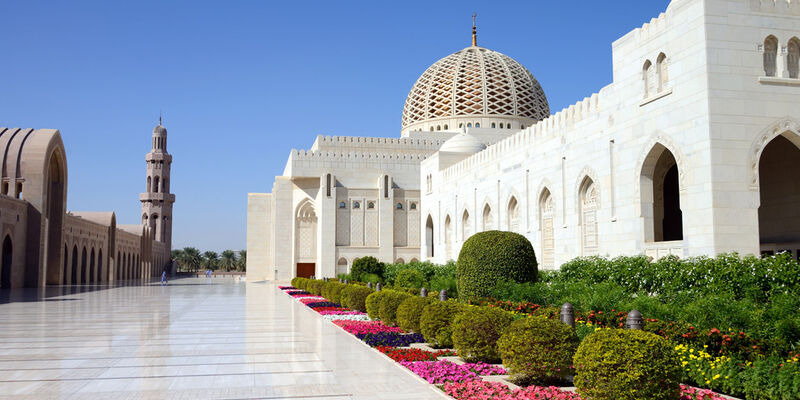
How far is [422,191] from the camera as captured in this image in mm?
32750

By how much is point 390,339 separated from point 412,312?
778mm

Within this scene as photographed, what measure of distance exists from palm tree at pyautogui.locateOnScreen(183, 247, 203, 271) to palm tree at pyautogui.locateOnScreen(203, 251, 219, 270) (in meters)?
0.79

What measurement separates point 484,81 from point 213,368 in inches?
1251

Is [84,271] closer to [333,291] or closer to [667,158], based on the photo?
[333,291]

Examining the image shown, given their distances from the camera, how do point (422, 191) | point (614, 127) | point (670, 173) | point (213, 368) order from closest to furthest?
point (213, 368) → point (614, 127) → point (670, 173) → point (422, 191)

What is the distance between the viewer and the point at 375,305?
11.6 meters

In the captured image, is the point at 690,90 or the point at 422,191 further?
the point at 422,191

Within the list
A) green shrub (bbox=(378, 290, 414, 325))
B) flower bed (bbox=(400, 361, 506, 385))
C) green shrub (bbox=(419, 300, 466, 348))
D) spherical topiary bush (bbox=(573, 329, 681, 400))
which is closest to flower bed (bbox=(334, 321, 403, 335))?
green shrub (bbox=(378, 290, 414, 325))

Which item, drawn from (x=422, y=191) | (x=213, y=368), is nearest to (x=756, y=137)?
(x=213, y=368)

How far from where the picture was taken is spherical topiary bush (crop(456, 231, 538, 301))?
1159 centimetres

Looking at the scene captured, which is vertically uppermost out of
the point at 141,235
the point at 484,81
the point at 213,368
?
the point at 484,81

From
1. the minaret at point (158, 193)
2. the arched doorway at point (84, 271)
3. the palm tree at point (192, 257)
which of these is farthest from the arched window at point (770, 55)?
the palm tree at point (192, 257)

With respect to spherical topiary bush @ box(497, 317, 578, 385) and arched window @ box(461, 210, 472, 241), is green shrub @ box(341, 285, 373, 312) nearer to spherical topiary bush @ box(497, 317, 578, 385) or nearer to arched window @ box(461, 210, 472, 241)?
spherical topiary bush @ box(497, 317, 578, 385)

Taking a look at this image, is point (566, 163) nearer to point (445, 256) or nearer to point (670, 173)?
point (670, 173)
